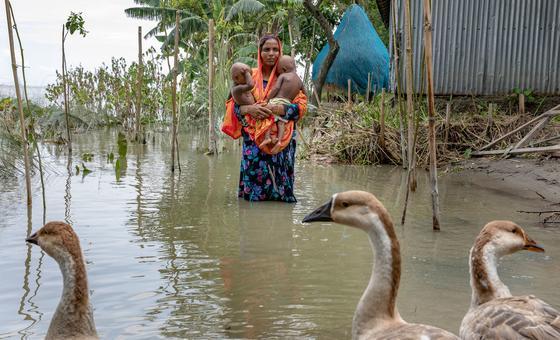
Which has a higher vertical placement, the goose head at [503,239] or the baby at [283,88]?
the baby at [283,88]

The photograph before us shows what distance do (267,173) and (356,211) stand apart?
5.40 m

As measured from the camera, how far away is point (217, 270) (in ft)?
18.9

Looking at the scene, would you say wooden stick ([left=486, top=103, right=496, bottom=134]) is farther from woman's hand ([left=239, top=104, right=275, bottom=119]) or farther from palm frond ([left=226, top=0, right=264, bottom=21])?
palm frond ([left=226, top=0, right=264, bottom=21])

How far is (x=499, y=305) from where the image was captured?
3.34 m

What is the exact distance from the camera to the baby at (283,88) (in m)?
8.29

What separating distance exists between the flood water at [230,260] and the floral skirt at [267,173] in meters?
0.28

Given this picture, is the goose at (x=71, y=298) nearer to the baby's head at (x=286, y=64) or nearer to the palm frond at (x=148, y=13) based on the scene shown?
the baby's head at (x=286, y=64)

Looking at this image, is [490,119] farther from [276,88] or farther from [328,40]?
[328,40]

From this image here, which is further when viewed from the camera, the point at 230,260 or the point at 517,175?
the point at 517,175

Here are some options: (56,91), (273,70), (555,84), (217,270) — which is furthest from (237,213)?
(56,91)

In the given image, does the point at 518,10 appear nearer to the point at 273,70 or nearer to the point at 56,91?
the point at 273,70

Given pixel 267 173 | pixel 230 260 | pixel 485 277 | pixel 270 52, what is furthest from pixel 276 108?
pixel 485 277

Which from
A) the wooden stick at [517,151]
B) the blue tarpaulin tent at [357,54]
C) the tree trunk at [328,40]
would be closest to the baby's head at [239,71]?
the wooden stick at [517,151]

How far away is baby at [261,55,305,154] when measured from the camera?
8289 millimetres
